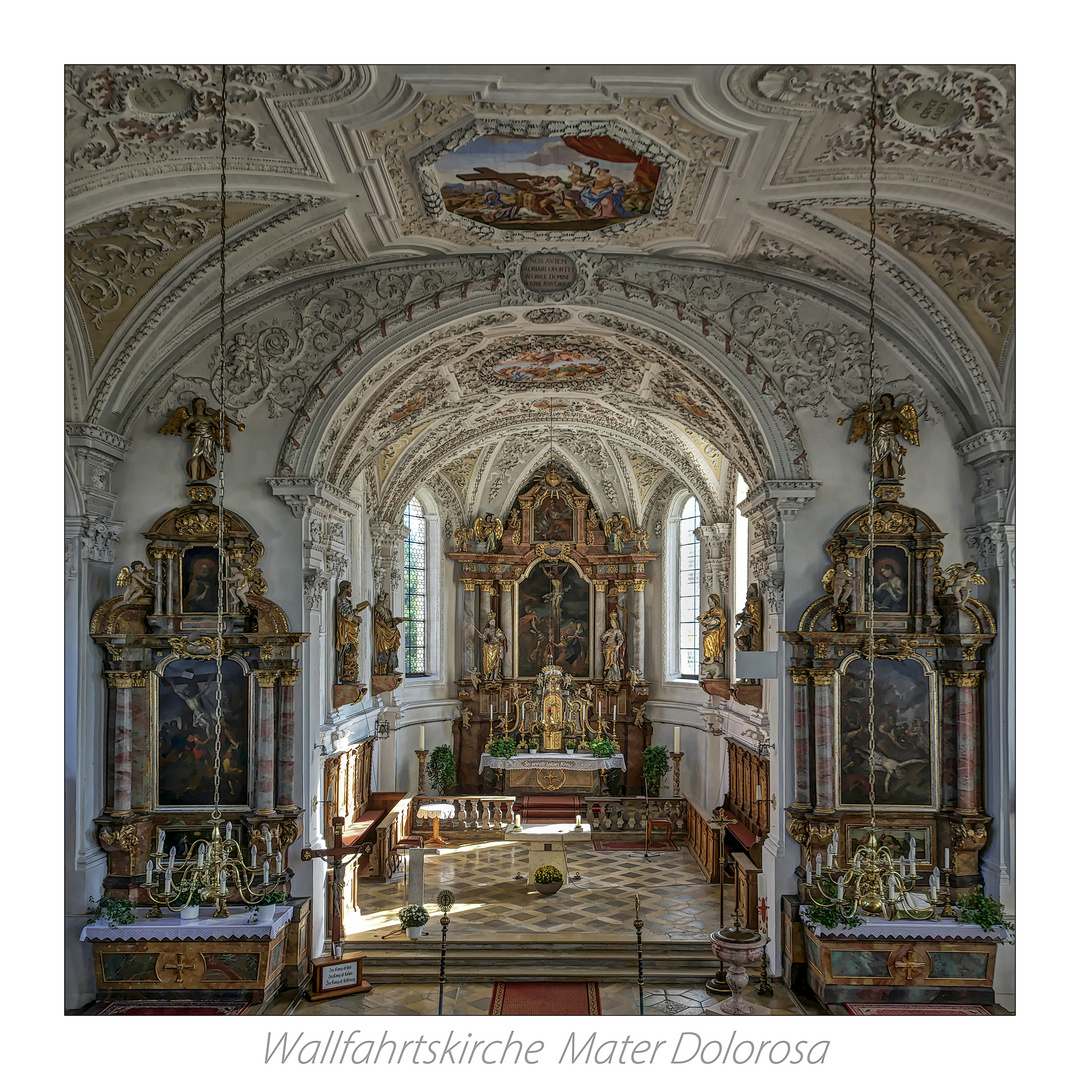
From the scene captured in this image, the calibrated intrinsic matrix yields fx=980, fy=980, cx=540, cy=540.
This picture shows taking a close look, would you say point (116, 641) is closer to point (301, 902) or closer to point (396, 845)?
point (301, 902)

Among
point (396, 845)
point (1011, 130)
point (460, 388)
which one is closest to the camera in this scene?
point (1011, 130)

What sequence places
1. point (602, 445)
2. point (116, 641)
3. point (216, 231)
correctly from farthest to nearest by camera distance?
point (602, 445)
point (116, 641)
point (216, 231)

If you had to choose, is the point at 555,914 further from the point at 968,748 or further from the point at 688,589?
the point at 688,589

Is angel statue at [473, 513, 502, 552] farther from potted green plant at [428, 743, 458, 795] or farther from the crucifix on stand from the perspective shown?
the crucifix on stand

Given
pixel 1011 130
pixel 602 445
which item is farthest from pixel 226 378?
pixel 602 445

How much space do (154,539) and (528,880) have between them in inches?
A: 371

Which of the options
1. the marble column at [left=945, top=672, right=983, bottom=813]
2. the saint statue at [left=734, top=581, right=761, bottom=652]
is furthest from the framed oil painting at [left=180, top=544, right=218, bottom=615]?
the marble column at [left=945, top=672, right=983, bottom=813]

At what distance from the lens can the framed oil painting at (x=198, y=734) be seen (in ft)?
45.5

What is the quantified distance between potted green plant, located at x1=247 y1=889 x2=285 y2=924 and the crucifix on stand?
83 centimetres

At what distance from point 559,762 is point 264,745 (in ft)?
37.2

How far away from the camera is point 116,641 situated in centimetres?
1355

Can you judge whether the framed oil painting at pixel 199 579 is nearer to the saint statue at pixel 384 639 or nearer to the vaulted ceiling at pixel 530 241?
the vaulted ceiling at pixel 530 241

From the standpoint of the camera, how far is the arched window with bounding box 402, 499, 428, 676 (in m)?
25.9

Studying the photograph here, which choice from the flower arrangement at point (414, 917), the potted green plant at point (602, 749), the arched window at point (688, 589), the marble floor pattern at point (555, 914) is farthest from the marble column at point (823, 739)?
the arched window at point (688, 589)
